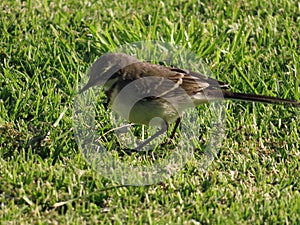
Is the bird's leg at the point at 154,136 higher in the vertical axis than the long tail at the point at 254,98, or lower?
lower

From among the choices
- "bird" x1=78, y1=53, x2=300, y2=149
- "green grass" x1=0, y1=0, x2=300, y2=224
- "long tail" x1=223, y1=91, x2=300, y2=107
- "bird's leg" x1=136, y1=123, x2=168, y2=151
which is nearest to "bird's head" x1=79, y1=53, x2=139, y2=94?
"bird" x1=78, y1=53, x2=300, y2=149

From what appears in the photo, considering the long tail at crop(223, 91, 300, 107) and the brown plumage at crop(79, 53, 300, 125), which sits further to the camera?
the long tail at crop(223, 91, 300, 107)

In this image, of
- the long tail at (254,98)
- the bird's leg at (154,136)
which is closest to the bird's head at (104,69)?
the bird's leg at (154,136)

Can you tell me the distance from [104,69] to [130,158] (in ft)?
2.71

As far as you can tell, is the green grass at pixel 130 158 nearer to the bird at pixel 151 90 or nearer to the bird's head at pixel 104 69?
the bird at pixel 151 90

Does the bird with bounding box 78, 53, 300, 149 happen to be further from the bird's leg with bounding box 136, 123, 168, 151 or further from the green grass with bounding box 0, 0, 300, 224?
the green grass with bounding box 0, 0, 300, 224

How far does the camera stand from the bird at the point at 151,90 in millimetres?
6438

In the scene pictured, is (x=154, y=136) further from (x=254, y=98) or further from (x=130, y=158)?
(x=254, y=98)

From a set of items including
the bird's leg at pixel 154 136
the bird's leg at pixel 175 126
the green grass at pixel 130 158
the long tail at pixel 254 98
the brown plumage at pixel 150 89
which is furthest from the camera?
the bird's leg at pixel 175 126

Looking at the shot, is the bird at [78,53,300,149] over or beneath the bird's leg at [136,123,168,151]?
over

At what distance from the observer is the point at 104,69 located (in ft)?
21.2

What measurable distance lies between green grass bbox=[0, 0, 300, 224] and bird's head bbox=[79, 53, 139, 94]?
583 mm

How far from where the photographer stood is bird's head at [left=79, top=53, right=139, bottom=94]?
21.2 ft

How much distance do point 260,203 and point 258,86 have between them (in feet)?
6.73
